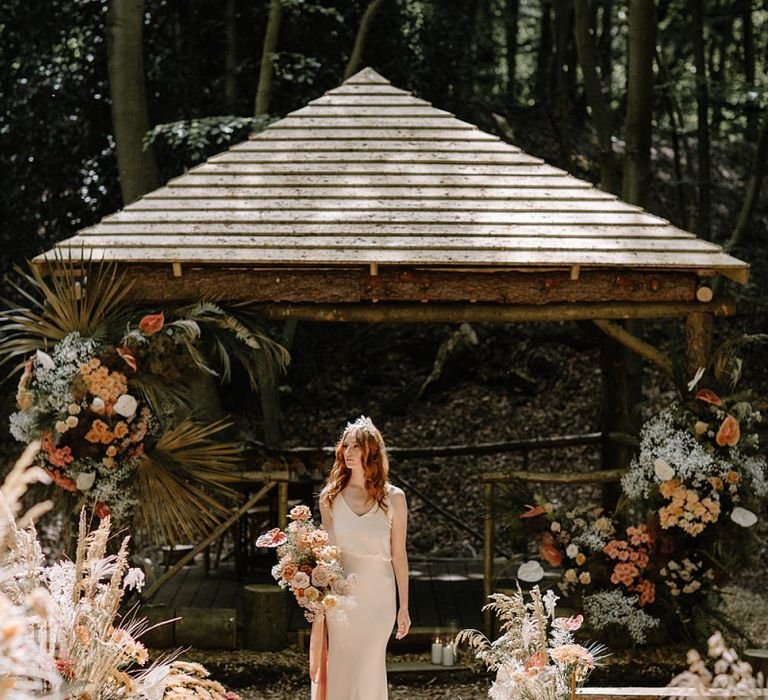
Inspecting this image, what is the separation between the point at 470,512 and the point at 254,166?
6.07 metres

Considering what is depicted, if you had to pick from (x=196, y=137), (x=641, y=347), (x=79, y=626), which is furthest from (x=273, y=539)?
(x=196, y=137)

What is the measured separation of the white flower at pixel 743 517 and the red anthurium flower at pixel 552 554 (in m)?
1.29

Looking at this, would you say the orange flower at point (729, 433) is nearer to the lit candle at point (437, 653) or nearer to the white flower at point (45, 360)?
the lit candle at point (437, 653)

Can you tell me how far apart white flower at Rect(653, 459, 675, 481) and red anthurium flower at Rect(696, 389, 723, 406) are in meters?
0.53

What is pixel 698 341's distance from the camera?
25.6 feet

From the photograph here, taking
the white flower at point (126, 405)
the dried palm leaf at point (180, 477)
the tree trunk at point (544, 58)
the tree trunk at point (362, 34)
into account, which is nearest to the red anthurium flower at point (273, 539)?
the dried palm leaf at point (180, 477)

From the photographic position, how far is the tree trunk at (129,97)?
37.7 ft

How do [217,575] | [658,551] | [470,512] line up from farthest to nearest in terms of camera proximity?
[470,512], [217,575], [658,551]

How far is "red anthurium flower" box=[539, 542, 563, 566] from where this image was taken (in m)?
7.88

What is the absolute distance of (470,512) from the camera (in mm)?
12961

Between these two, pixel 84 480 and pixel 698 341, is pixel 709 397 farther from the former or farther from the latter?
pixel 84 480

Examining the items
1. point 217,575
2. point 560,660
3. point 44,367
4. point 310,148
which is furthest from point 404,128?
point 560,660

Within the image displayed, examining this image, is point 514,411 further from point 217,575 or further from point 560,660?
point 560,660

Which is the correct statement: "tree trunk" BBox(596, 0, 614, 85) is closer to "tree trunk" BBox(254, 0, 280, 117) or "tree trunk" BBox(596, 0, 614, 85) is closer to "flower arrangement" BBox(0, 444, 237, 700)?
"tree trunk" BBox(254, 0, 280, 117)
